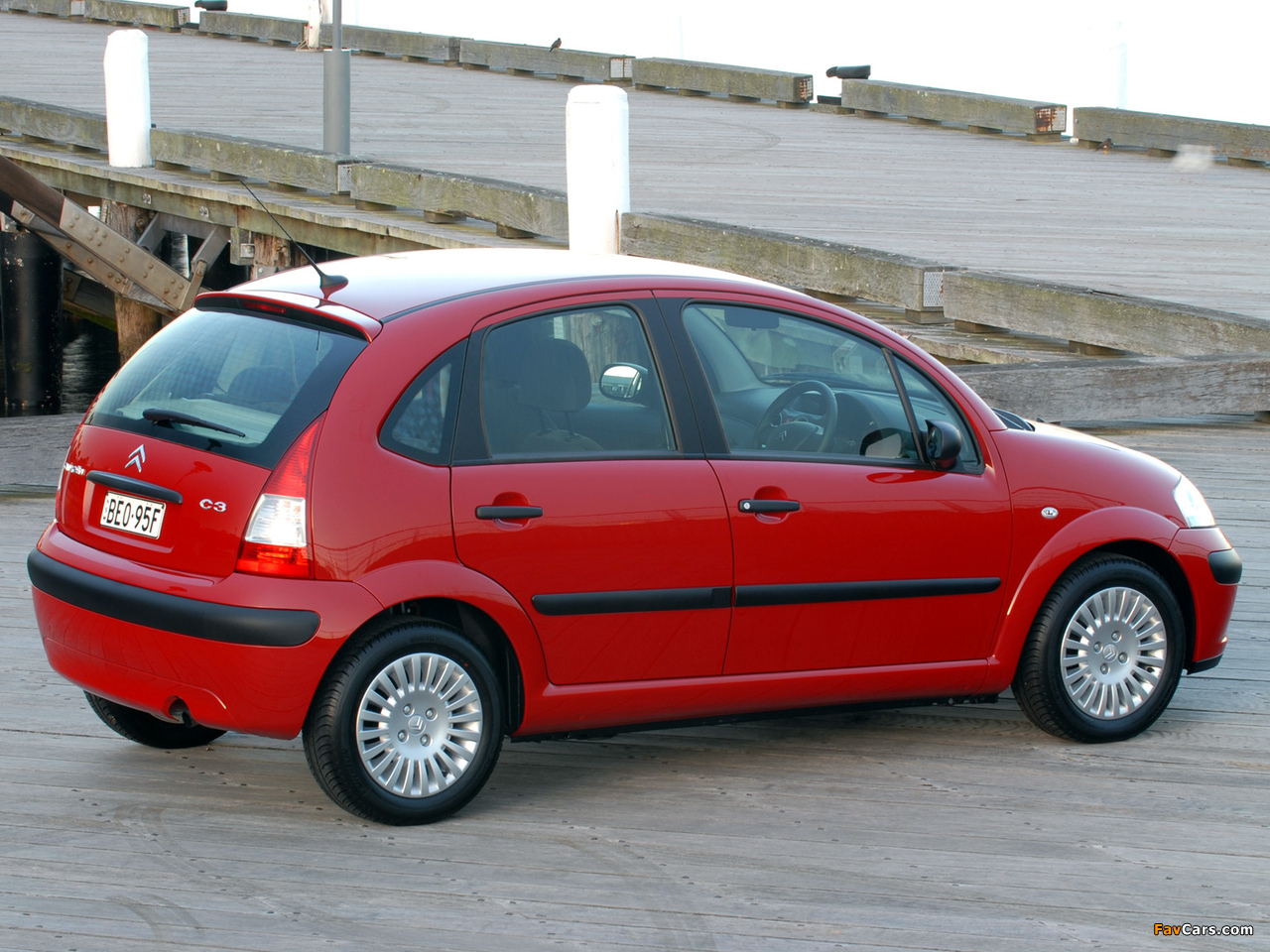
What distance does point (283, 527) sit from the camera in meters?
4.18

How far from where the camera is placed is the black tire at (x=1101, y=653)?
516cm

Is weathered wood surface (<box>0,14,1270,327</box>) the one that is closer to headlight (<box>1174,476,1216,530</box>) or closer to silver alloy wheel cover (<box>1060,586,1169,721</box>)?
headlight (<box>1174,476,1216,530</box>)

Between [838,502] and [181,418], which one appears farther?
[838,502]

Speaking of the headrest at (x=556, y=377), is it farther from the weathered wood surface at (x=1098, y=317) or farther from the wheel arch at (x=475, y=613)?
the weathered wood surface at (x=1098, y=317)

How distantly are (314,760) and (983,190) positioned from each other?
14.8 meters

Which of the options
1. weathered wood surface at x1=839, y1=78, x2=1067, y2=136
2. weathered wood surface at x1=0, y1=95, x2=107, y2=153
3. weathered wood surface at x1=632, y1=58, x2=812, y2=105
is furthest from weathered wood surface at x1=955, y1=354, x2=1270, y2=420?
weathered wood surface at x1=632, y1=58, x2=812, y2=105

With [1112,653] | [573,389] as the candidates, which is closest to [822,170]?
[1112,653]

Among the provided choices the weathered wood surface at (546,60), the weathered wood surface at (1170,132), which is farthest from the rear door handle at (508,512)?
the weathered wood surface at (546,60)

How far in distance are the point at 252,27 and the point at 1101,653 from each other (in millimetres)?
31294

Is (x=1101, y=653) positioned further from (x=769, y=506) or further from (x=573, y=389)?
(x=573, y=389)

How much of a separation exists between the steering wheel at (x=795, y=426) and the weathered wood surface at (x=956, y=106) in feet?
61.7

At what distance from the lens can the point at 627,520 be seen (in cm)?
454

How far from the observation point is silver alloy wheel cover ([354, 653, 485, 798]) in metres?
4.31

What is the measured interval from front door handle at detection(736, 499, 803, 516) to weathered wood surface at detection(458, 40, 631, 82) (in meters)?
23.5
